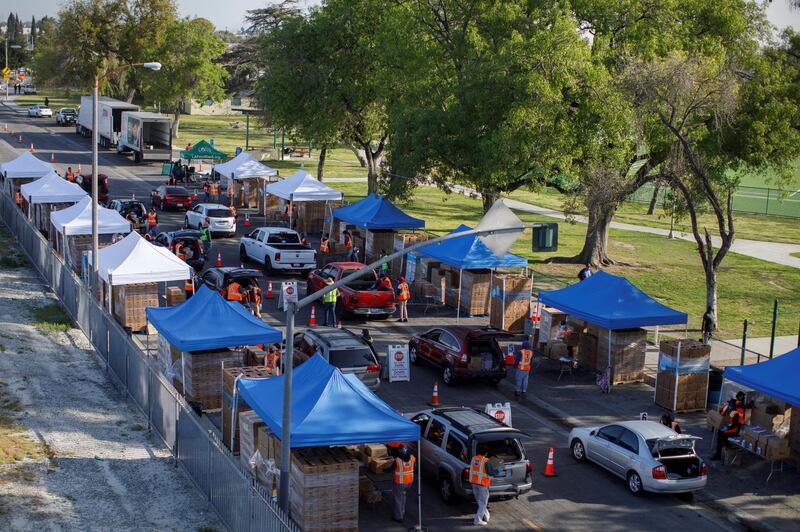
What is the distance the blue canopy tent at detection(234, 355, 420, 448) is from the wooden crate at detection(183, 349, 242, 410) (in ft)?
14.1

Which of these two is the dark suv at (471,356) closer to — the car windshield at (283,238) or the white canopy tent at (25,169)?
the car windshield at (283,238)

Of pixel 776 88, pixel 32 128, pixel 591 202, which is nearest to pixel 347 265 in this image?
pixel 591 202

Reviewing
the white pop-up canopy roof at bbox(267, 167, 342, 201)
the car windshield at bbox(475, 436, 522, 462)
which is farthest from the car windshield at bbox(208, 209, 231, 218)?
the car windshield at bbox(475, 436, 522, 462)

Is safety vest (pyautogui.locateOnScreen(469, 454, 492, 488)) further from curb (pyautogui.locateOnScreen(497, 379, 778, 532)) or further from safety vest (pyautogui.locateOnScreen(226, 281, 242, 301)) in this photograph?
safety vest (pyautogui.locateOnScreen(226, 281, 242, 301))

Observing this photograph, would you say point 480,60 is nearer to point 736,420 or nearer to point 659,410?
point 659,410

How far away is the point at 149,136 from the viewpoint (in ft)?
226

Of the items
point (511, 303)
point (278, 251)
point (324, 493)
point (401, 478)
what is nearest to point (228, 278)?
point (278, 251)

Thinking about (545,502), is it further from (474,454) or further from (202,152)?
(202,152)

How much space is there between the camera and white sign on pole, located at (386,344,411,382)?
23719 millimetres

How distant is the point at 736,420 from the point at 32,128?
8453 cm

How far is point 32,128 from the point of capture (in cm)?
9144

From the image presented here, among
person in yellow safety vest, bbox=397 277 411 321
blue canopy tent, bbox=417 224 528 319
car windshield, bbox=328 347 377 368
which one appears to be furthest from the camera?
blue canopy tent, bbox=417 224 528 319

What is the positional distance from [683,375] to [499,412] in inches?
235

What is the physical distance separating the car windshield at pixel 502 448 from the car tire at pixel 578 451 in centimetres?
307
